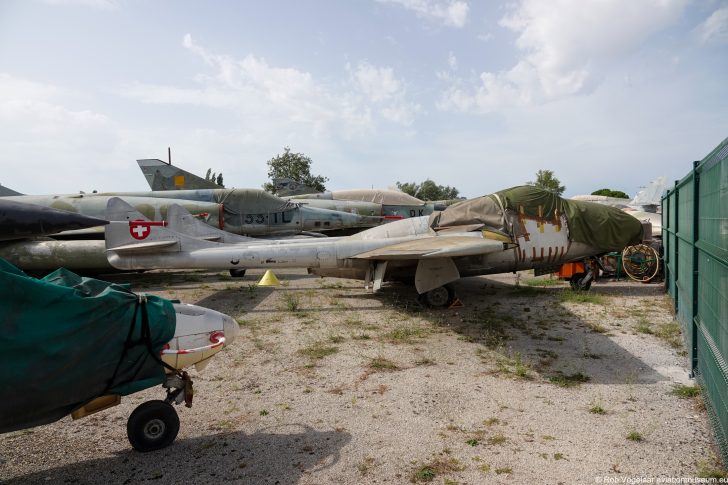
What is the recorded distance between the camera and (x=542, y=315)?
8.00 meters

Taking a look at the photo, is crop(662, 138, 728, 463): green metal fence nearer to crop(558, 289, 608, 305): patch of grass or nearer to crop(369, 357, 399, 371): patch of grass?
crop(369, 357, 399, 371): patch of grass

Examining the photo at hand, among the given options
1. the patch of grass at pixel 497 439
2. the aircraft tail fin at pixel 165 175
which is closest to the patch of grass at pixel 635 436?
the patch of grass at pixel 497 439

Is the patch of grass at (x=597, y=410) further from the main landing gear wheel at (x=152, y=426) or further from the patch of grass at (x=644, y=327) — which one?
the main landing gear wheel at (x=152, y=426)

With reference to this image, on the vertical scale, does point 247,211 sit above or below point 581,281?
above

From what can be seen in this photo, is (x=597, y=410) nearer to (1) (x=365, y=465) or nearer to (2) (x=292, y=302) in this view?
(1) (x=365, y=465)

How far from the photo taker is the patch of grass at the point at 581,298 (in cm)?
880

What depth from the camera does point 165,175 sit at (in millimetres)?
18812

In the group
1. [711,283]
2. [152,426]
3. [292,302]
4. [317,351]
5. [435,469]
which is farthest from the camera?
[292,302]

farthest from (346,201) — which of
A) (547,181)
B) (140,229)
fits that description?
(547,181)

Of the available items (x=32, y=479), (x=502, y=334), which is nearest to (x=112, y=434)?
(x=32, y=479)

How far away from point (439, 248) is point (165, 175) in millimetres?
15181

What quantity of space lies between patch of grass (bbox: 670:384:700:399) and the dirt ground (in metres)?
0.03

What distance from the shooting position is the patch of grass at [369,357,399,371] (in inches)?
219

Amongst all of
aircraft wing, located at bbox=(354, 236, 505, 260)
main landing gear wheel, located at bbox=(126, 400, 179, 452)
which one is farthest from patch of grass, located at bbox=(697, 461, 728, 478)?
aircraft wing, located at bbox=(354, 236, 505, 260)
